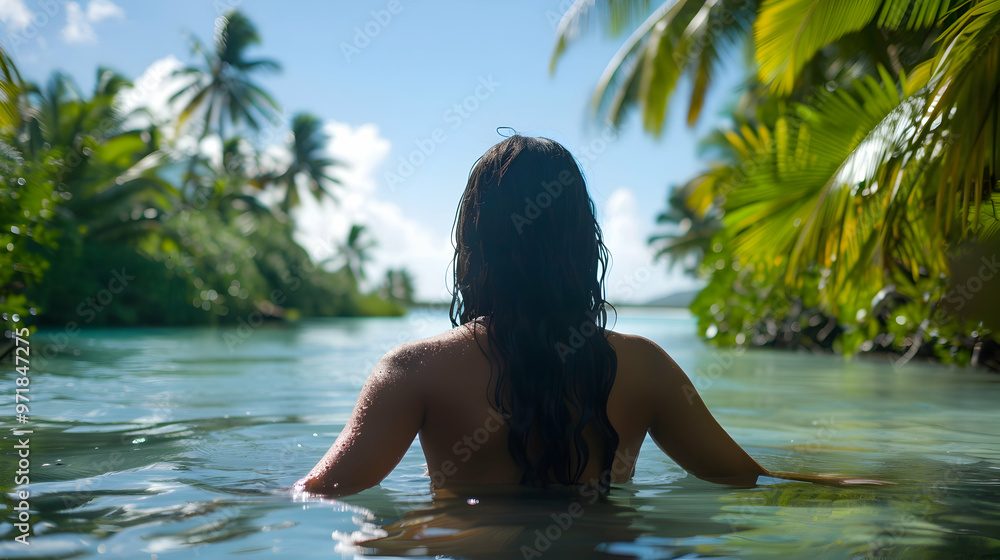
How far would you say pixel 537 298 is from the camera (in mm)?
1954

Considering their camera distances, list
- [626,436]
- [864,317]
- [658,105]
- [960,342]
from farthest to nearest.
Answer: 1. [658,105]
2. [864,317]
3. [960,342]
4. [626,436]

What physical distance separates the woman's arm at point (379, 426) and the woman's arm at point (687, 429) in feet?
2.15

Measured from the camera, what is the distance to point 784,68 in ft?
18.3

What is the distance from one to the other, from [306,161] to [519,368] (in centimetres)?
3524

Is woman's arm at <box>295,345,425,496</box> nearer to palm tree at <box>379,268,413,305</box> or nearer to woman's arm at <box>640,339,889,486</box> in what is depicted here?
woman's arm at <box>640,339,889,486</box>

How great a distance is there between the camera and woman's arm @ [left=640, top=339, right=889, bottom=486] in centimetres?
203

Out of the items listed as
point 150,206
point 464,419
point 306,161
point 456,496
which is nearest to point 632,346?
point 464,419

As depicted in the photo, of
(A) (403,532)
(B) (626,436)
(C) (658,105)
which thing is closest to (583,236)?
(B) (626,436)

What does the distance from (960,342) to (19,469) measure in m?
9.64

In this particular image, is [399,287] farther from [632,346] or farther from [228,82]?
[632,346]

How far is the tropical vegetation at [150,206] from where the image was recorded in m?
10.2

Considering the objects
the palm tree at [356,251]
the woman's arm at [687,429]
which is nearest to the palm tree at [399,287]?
the palm tree at [356,251]

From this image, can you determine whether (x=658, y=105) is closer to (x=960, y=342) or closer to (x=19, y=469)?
(x=960, y=342)

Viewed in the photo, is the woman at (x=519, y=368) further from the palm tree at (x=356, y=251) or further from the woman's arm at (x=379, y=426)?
the palm tree at (x=356, y=251)
